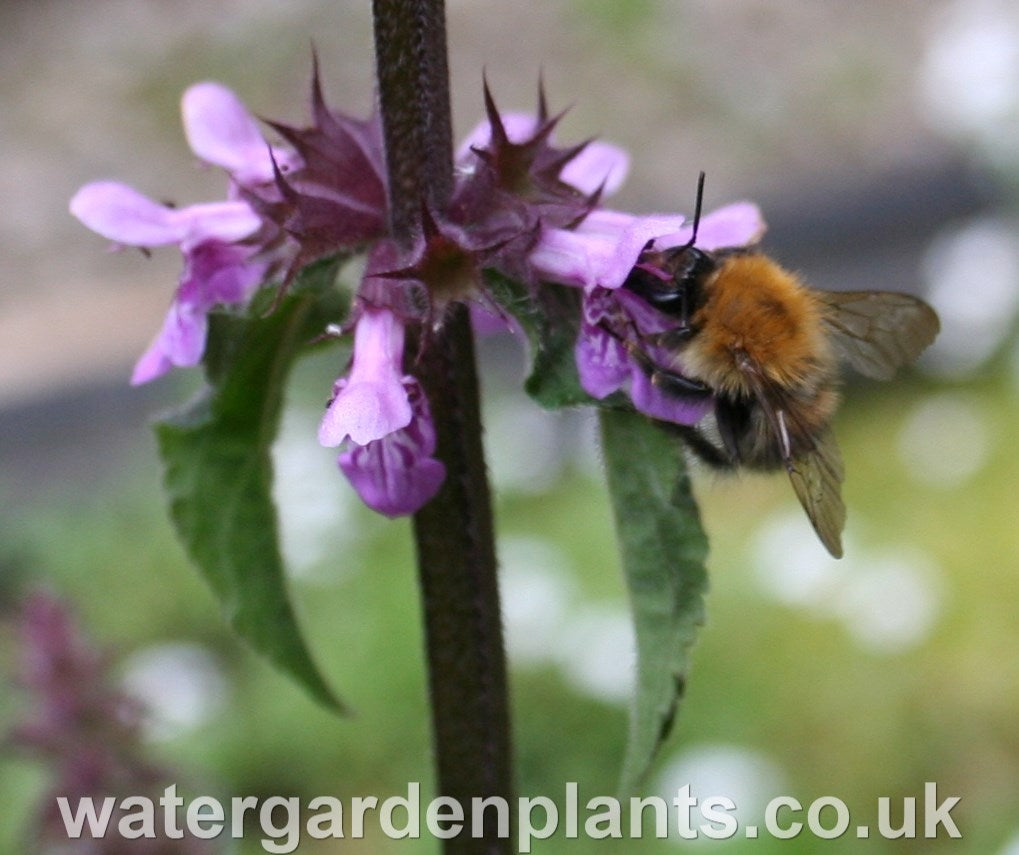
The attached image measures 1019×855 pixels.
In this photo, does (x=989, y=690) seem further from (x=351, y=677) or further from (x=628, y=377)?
(x=628, y=377)

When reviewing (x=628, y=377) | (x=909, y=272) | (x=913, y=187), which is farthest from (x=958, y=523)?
(x=628, y=377)

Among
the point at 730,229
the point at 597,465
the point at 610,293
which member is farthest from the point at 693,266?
the point at 597,465

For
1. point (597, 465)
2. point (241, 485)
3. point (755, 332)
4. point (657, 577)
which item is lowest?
point (657, 577)

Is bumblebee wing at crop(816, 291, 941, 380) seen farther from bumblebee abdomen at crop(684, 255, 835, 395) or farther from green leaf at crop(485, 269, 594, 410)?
green leaf at crop(485, 269, 594, 410)

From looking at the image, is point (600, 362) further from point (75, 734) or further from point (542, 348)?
point (75, 734)

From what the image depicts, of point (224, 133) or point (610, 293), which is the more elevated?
point (224, 133)

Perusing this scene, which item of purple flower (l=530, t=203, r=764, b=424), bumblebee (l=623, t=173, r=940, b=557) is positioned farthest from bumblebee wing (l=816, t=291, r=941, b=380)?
purple flower (l=530, t=203, r=764, b=424)

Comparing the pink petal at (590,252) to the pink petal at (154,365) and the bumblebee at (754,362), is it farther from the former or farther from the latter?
the pink petal at (154,365)
